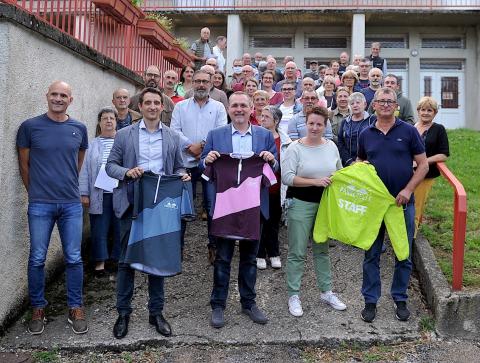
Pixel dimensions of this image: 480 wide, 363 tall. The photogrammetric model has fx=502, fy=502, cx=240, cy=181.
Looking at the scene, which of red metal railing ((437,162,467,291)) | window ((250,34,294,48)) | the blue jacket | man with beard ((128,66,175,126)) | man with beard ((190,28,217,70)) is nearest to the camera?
red metal railing ((437,162,467,291))

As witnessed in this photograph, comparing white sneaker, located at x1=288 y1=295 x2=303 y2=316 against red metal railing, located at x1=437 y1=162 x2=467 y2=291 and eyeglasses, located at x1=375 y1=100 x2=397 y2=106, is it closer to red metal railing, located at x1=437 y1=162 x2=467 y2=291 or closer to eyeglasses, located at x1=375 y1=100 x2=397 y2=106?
red metal railing, located at x1=437 y1=162 x2=467 y2=291

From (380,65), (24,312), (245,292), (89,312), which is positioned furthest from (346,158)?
(380,65)

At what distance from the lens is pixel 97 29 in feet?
21.9

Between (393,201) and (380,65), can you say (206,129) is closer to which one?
(393,201)

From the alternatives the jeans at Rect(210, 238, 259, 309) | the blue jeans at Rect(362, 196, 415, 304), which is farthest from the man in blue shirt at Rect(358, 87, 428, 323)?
the jeans at Rect(210, 238, 259, 309)

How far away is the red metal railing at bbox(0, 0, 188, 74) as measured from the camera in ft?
17.5

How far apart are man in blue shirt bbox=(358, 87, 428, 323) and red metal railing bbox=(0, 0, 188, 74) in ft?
11.3

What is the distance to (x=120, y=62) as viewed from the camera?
7.65m

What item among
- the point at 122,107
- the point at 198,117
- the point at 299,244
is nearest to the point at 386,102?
the point at 299,244

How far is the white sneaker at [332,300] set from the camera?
4902 millimetres

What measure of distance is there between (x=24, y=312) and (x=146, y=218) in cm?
169

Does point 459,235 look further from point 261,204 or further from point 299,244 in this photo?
point 261,204

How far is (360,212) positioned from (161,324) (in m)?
2.09

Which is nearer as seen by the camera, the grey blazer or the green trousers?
the grey blazer
